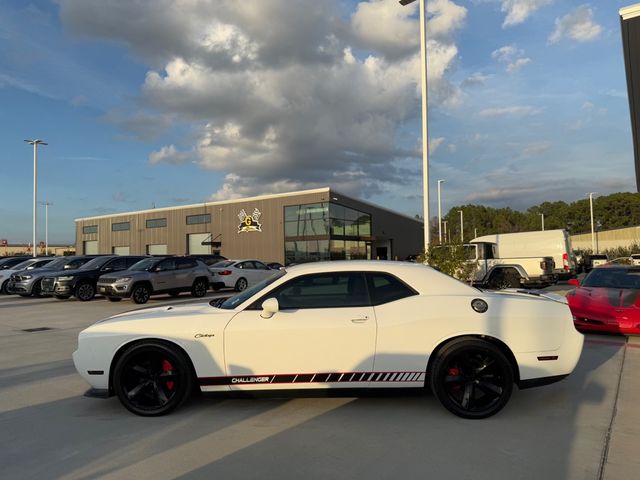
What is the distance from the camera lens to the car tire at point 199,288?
718 inches

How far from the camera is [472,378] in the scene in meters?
4.66

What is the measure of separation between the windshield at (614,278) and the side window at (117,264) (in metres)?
15.8

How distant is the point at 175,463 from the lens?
3.69 m

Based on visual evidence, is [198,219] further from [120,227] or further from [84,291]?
[84,291]

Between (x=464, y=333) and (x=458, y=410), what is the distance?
0.72 m

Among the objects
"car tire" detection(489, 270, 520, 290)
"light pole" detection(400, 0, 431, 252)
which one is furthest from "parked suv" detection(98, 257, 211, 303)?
"car tire" detection(489, 270, 520, 290)

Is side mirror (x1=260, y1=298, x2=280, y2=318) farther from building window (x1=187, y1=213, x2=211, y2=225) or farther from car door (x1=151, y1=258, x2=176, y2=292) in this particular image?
building window (x1=187, y1=213, x2=211, y2=225)

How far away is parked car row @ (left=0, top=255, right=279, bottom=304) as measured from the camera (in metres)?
16.1

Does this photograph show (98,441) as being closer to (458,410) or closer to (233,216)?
(458,410)

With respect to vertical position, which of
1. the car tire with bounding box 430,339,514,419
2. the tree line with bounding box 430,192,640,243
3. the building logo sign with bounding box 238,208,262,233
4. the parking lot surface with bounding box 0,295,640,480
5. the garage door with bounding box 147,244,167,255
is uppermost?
the tree line with bounding box 430,192,640,243

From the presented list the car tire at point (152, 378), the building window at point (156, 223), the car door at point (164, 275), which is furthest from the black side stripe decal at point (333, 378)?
the building window at point (156, 223)

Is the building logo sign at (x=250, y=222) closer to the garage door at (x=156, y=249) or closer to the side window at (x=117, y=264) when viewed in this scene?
the garage door at (x=156, y=249)

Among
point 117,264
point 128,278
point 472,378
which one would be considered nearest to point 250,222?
point 117,264

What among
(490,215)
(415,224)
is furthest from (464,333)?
(490,215)
